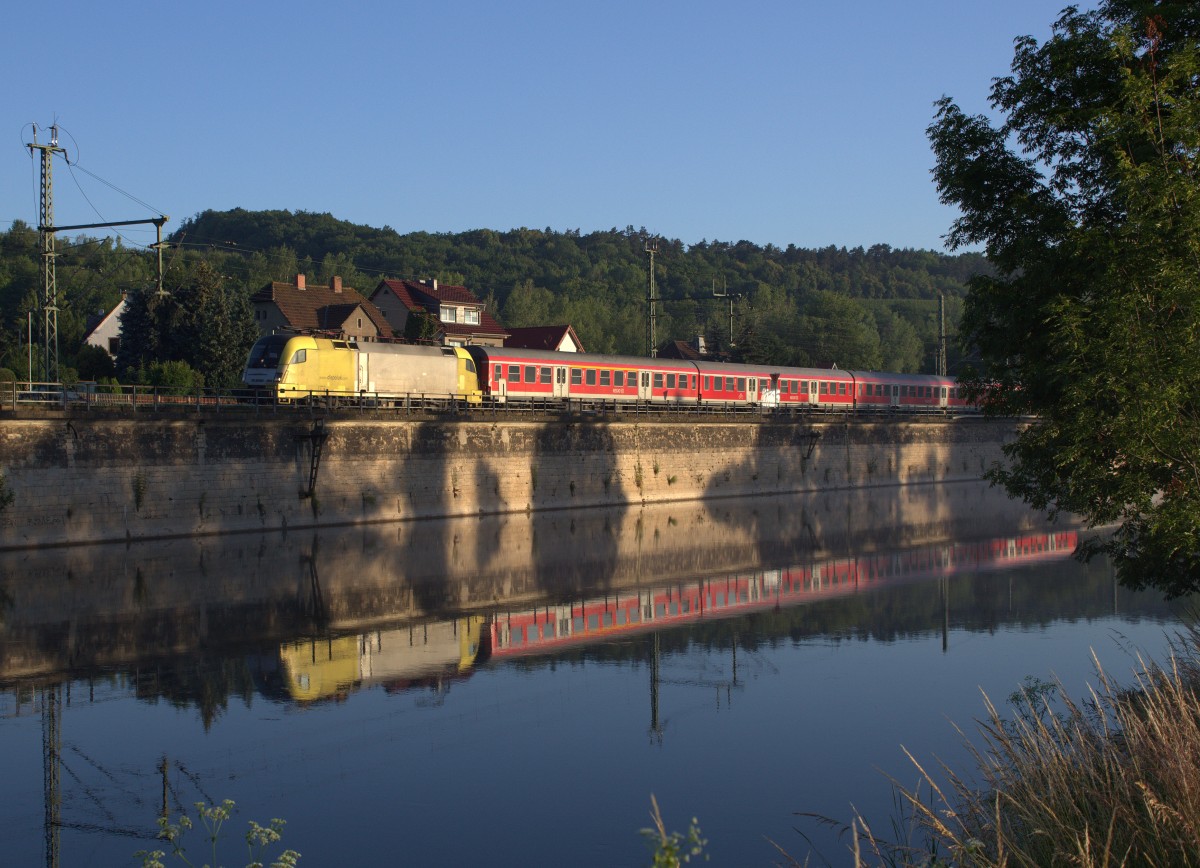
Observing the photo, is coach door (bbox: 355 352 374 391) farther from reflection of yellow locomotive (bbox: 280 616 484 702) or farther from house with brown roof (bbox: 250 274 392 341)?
house with brown roof (bbox: 250 274 392 341)

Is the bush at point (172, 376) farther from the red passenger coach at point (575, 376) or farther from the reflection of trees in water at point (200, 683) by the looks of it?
the reflection of trees in water at point (200, 683)

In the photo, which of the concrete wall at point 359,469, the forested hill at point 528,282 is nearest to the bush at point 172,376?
the forested hill at point 528,282

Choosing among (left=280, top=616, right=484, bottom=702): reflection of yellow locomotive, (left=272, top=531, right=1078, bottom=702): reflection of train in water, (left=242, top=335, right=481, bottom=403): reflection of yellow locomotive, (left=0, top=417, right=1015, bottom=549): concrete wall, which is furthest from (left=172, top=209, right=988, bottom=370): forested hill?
(left=280, top=616, right=484, bottom=702): reflection of yellow locomotive

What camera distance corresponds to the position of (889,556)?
35.6 metres

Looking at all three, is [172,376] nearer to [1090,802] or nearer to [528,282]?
[1090,802]

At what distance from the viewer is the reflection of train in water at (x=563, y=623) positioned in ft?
65.7

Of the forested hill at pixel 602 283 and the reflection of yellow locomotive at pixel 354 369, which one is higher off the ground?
the forested hill at pixel 602 283

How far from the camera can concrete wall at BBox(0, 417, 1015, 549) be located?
104ft

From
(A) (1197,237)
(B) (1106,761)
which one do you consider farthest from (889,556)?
(B) (1106,761)

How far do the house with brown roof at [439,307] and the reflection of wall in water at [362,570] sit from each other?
3524 centimetres

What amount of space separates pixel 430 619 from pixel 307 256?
12769 centimetres

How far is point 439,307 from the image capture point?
79562 millimetres

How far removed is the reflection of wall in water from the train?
570 cm

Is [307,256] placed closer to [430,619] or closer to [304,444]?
[304,444]
